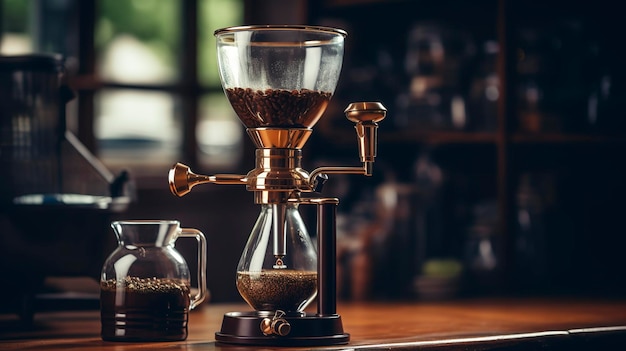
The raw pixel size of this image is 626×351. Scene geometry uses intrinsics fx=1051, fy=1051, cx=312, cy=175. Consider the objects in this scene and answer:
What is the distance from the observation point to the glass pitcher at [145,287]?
148cm

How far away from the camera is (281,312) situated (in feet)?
4.86

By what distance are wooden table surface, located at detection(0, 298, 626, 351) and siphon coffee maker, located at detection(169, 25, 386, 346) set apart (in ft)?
0.30

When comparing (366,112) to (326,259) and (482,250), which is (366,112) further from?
(482,250)

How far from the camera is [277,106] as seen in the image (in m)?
1.52

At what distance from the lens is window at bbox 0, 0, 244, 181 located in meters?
3.60

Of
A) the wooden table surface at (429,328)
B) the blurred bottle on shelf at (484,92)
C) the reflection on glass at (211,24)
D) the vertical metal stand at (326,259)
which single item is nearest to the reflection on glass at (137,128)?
the reflection on glass at (211,24)

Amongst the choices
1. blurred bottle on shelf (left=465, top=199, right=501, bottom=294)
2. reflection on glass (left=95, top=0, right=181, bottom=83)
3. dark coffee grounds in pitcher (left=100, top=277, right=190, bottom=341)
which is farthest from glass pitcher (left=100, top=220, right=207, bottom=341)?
reflection on glass (left=95, top=0, right=181, bottom=83)

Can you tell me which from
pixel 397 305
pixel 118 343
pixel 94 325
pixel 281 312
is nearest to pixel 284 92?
pixel 281 312

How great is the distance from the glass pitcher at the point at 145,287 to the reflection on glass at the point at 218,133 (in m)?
2.21

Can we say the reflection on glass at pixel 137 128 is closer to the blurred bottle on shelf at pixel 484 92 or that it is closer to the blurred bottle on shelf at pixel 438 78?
the blurred bottle on shelf at pixel 438 78

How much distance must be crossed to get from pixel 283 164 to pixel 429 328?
0.41 meters

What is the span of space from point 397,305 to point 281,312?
0.87 meters

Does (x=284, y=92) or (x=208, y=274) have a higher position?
(x=284, y=92)

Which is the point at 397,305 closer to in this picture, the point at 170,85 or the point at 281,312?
the point at 281,312
